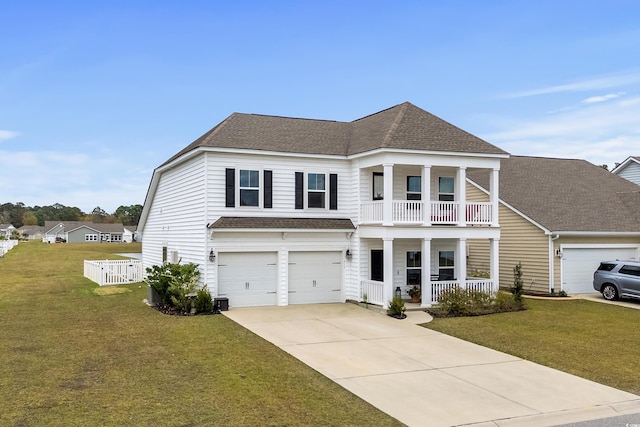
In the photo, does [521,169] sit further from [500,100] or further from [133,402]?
[133,402]

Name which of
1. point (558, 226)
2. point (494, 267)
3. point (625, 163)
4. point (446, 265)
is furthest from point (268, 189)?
point (625, 163)

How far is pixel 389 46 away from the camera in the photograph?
72.7 feet

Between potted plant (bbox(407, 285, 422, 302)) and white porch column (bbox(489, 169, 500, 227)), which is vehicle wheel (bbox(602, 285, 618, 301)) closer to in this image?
white porch column (bbox(489, 169, 500, 227))

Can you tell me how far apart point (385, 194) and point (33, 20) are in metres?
12.9

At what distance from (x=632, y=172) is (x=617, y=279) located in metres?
15.5

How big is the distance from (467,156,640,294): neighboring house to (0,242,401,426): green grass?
46.9 feet

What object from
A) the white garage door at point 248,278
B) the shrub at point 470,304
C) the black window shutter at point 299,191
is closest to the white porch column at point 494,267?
the shrub at point 470,304

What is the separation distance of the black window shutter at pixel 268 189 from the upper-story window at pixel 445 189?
6779 millimetres

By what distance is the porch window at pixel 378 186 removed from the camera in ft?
68.9

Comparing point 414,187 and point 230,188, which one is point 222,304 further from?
point 414,187

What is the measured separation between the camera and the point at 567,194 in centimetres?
2694

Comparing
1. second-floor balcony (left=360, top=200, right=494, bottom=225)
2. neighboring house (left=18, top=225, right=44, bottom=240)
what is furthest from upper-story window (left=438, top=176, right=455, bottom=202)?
neighboring house (left=18, top=225, right=44, bottom=240)

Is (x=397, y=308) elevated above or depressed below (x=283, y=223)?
below

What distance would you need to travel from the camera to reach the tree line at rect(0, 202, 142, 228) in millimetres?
150000
